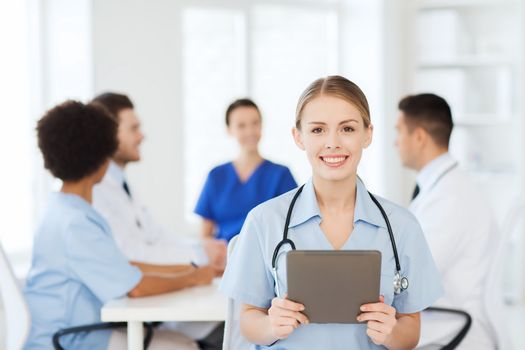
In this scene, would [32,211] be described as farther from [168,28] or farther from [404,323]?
[404,323]

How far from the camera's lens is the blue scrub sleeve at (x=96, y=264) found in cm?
216

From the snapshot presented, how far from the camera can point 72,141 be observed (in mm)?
2256

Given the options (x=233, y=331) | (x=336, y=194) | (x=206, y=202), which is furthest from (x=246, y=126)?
(x=336, y=194)

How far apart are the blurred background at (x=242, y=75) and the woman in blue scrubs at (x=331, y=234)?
2.35m

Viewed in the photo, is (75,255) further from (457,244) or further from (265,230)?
(457,244)

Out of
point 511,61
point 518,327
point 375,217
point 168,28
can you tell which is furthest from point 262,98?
point 375,217

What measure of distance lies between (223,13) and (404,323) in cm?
354

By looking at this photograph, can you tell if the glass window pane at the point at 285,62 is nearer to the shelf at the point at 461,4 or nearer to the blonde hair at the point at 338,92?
the shelf at the point at 461,4

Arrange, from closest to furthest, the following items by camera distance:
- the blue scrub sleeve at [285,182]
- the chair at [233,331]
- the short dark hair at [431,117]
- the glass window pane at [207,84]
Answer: the chair at [233,331] < the short dark hair at [431,117] < the blue scrub sleeve at [285,182] < the glass window pane at [207,84]

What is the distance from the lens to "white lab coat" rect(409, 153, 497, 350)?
2.33 metres

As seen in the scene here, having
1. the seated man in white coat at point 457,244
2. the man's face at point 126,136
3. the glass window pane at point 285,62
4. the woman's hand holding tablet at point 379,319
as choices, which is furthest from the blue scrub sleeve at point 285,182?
the glass window pane at point 285,62

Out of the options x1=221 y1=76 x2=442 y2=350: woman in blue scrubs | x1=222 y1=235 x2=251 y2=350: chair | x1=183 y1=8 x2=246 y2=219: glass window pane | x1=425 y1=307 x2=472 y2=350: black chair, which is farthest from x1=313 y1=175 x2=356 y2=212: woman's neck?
x1=183 y1=8 x2=246 y2=219: glass window pane

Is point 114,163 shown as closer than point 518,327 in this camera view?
Yes

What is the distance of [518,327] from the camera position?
4328 mm
